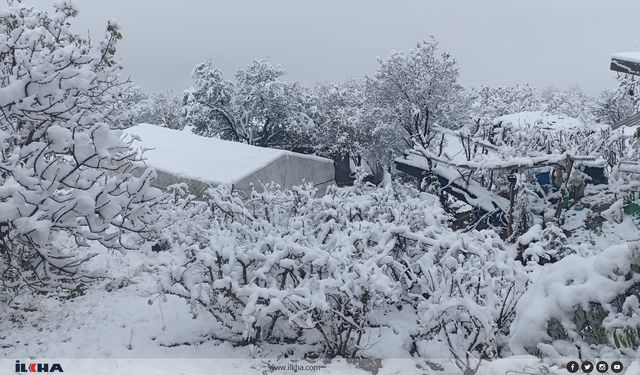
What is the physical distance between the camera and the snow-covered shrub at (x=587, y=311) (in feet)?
12.3

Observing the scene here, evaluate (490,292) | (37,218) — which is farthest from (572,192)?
(37,218)

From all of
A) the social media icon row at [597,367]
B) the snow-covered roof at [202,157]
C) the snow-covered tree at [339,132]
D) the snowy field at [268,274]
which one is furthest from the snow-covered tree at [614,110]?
the social media icon row at [597,367]

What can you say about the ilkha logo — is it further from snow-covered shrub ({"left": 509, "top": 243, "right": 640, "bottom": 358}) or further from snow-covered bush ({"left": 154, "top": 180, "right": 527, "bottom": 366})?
snow-covered shrub ({"left": 509, "top": 243, "right": 640, "bottom": 358})

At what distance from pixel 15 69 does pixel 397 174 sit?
98.4 feet

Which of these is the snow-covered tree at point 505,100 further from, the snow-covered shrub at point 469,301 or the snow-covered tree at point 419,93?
the snow-covered shrub at point 469,301

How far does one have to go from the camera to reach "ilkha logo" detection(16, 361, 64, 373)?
20.8 feet

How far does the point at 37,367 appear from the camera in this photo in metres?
6.43

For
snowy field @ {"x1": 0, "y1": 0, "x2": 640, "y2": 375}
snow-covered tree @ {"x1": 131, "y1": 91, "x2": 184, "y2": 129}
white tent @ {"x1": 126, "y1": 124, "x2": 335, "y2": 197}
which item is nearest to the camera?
snowy field @ {"x1": 0, "y1": 0, "x2": 640, "y2": 375}

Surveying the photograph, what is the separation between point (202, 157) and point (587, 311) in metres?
19.2

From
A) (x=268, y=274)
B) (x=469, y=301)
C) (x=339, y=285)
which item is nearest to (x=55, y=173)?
(x=268, y=274)

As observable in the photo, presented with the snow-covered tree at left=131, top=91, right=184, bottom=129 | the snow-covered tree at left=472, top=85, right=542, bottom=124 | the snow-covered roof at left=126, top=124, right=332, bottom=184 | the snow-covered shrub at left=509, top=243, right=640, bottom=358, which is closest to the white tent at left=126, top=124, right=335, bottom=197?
the snow-covered roof at left=126, top=124, right=332, bottom=184

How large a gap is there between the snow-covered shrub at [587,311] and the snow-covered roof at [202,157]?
14800 mm

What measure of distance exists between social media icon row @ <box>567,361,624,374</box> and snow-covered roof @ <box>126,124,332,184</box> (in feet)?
50.3

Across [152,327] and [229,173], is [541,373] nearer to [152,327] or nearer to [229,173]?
[152,327]
